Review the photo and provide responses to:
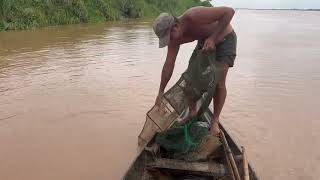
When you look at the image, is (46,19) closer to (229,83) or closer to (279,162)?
(229,83)

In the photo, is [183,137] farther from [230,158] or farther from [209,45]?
[209,45]

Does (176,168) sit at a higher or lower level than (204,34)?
lower

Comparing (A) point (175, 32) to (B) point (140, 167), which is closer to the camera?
(B) point (140, 167)

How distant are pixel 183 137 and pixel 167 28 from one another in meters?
1.13

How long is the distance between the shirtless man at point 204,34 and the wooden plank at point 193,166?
1.89 ft

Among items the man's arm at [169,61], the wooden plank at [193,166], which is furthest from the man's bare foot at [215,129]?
the man's arm at [169,61]

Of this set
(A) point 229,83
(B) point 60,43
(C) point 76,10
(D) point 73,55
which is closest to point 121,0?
(C) point 76,10

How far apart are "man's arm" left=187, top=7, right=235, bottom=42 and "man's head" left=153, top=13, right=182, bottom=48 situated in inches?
7.2

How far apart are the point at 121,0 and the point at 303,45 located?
20.7 metres

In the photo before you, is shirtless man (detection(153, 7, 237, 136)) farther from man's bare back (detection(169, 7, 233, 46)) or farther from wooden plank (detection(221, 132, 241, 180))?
wooden plank (detection(221, 132, 241, 180))

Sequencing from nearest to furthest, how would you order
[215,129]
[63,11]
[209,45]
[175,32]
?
1. [175,32]
2. [209,45]
3. [215,129]
4. [63,11]

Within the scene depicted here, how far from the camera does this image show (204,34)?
4.42 meters

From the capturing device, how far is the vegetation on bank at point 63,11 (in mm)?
22422

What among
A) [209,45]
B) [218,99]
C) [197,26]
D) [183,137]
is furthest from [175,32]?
[183,137]
